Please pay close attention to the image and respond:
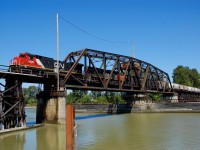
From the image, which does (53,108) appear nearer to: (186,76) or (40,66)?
(40,66)

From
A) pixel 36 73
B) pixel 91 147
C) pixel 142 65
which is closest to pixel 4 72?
pixel 36 73

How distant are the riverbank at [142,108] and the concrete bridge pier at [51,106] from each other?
42332 millimetres

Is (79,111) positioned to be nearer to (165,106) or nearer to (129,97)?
(129,97)

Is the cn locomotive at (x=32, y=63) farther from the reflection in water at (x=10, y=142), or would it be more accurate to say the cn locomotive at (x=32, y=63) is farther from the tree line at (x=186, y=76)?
the tree line at (x=186, y=76)

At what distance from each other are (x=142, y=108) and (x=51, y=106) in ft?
143

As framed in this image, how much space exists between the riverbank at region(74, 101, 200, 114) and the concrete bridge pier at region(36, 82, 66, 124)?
42.3 m

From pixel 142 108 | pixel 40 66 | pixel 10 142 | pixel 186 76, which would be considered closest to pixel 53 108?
pixel 40 66

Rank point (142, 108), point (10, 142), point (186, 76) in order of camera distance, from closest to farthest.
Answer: point (10, 142)
point (142, 108)
point (186, 76)

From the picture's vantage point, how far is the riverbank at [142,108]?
75.9 metres

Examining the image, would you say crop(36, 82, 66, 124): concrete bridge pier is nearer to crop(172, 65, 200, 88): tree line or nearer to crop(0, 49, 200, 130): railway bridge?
crop(0, 49, 200, 130): railway bridge

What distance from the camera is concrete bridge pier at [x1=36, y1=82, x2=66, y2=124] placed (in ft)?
142

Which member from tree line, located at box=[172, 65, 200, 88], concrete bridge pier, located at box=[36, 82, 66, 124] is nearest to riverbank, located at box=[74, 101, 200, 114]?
concrete bridge pier, located at box=[36, 82, 66, 124]

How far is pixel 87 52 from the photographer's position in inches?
2188

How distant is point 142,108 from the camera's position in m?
83.3
